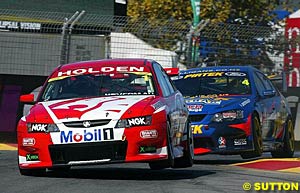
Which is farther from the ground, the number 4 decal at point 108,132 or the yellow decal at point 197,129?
the number 4 decal at point 108,132

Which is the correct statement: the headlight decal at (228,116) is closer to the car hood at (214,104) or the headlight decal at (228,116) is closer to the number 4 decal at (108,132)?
the car hood at (214,104)

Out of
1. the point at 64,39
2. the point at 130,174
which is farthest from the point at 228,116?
the point at 64,39

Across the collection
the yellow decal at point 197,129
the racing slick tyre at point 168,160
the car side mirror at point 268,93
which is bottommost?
the yellow decal at point 197,129

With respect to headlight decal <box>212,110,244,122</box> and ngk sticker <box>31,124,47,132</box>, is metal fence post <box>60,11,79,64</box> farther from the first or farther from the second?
ngk sticker <box>31,124,47,132</box>

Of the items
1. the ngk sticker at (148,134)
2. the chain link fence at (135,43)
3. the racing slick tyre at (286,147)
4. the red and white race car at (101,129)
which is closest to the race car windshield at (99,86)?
the red and white race car at (101,129)

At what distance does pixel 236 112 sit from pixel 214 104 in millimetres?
325

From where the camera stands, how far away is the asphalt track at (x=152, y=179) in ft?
27.3

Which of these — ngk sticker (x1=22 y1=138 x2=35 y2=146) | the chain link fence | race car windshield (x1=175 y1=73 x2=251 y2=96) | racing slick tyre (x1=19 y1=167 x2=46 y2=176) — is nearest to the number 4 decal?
ngk sticker (x1=22 y1=138 x2=35 y2=146)

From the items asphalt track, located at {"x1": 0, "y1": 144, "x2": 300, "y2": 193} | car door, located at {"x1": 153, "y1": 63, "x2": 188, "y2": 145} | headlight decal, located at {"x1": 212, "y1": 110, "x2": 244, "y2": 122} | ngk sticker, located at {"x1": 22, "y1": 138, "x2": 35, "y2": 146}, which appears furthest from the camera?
headlight decal, located at {"x1": 212, "y1": 110, "x2": 244, "y2": 122}

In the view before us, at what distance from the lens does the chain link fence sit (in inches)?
668

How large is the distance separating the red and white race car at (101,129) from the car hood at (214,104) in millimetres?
2057

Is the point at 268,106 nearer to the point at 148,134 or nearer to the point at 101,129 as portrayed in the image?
the point at 148,134

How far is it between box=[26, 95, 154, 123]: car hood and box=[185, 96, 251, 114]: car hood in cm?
253

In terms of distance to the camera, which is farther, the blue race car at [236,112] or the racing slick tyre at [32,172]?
the blue race car at [236,112]
